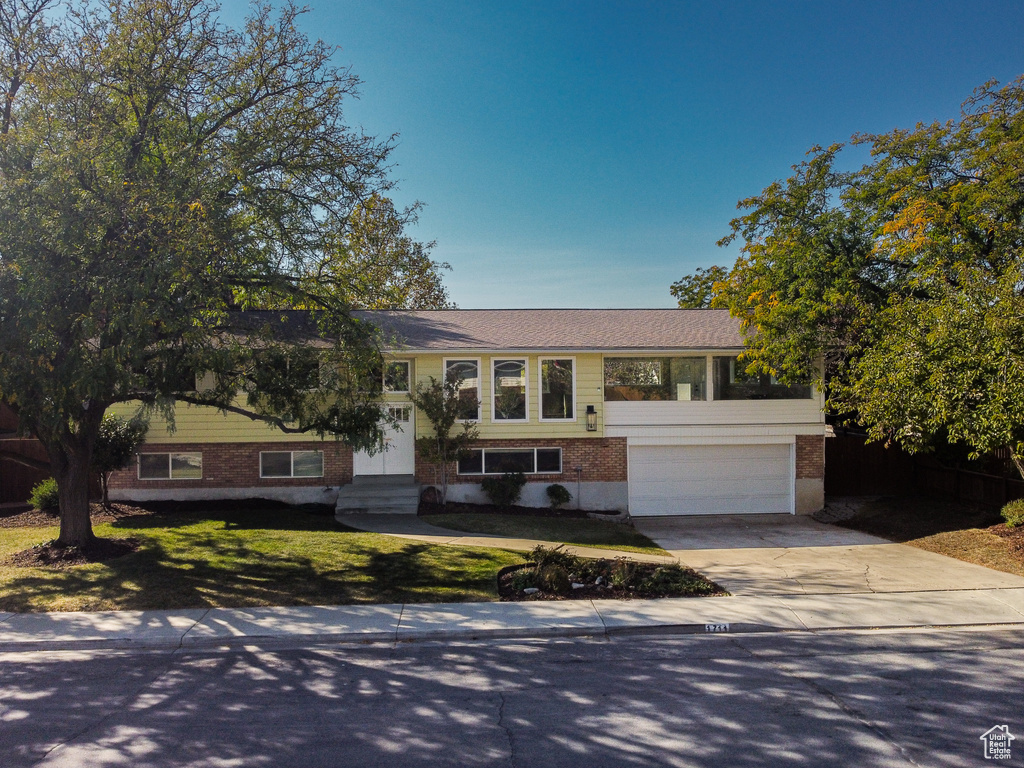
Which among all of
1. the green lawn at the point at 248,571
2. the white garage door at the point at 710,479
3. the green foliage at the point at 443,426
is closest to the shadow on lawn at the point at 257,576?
the green lawn at the point at 248,571

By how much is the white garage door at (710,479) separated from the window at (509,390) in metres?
3.16

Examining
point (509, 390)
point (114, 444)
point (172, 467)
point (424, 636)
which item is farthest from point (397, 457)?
point (424, 636)

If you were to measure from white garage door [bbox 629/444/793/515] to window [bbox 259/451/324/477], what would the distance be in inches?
324

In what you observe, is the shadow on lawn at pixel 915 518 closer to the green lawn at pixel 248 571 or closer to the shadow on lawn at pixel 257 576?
the green lawn at pixel 248 571

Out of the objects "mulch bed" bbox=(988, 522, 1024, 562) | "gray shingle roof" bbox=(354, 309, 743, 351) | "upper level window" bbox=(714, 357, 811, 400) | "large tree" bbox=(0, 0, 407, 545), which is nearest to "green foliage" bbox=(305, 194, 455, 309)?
"large tree" bbox=(0, 0, 407, 545)

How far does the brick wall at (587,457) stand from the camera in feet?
56.4

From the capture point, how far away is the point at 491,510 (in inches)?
650

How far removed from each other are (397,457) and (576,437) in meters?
4.56

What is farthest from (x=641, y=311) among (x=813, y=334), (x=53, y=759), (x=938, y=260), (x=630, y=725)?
(x=53, y=759)

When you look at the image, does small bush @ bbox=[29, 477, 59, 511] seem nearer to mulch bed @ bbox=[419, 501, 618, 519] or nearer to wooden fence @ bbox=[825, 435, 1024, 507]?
mulch bed @ bbox=[419, 501, 618, 519]

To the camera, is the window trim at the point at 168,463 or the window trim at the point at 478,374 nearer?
the window trim at the point at 168,463

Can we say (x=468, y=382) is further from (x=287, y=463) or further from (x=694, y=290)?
(x=694, y=290)

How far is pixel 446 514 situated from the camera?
624 inches

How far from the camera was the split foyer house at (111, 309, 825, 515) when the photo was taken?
16750mm
